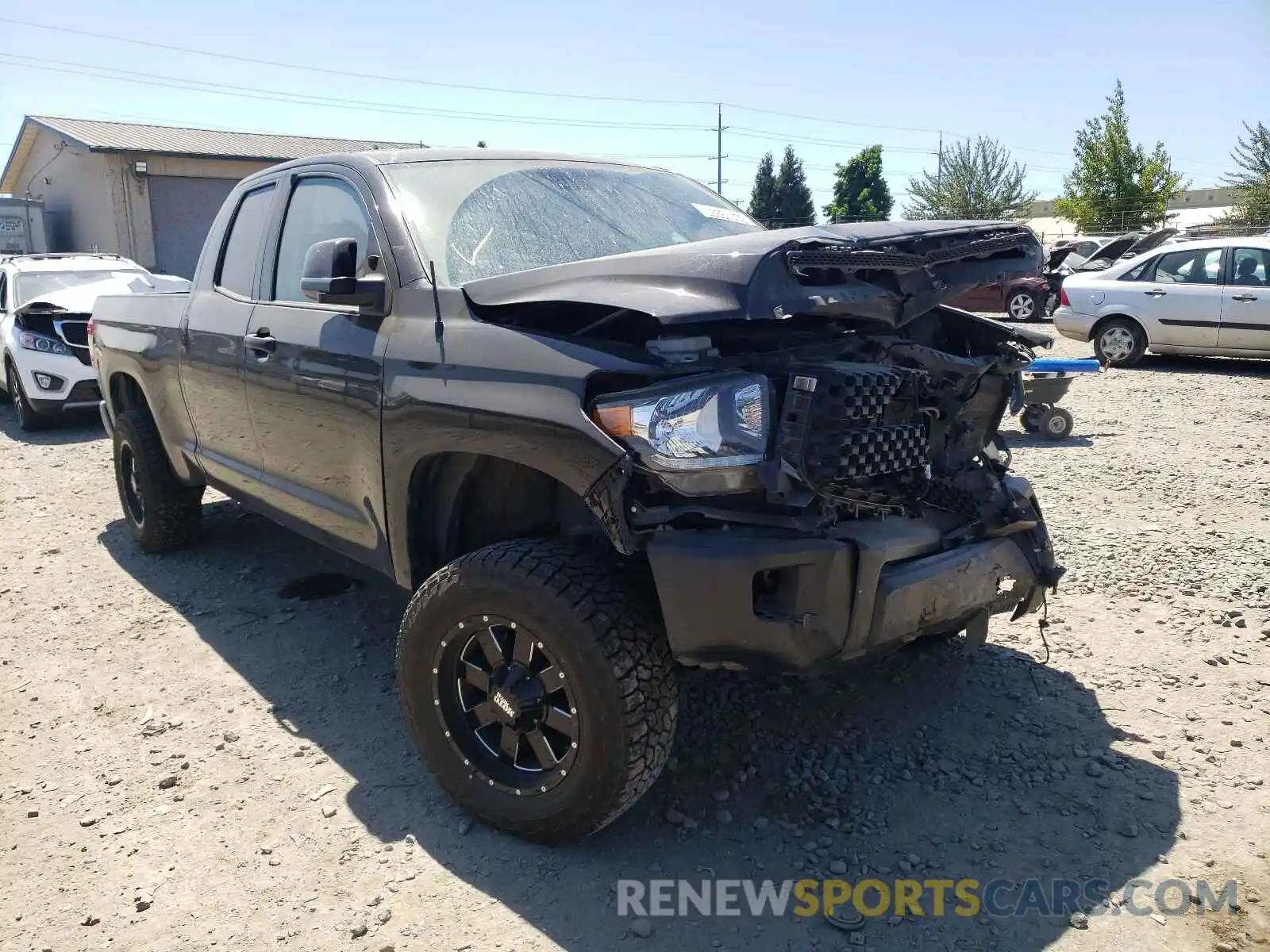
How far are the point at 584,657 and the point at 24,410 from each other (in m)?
9.22

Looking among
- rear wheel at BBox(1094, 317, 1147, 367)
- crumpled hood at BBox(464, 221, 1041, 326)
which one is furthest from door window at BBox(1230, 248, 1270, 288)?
crumpled hood at BBox(464, 221, 1041, 326)

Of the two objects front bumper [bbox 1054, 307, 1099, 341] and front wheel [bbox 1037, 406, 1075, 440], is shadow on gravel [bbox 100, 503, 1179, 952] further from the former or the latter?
front bumper [bbox 1054, 307, 1099, 341]

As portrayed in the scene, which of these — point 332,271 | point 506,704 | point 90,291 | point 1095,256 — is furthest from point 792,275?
point 1095,256

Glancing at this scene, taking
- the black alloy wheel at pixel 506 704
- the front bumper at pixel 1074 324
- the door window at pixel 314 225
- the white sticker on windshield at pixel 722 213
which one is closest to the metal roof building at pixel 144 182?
the front bumper at pixel 1074 324

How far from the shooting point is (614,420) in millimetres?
2494

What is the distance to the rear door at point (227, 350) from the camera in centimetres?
416

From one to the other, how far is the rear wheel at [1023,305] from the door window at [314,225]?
1669cm

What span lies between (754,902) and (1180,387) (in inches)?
387

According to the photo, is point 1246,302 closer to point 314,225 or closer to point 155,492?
point 314,225

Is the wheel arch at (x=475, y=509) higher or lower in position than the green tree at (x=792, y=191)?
lower

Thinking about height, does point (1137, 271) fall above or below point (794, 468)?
above

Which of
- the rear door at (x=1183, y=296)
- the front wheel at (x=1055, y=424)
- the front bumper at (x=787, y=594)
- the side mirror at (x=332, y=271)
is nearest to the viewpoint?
the front bumper at (x=787, y=594)

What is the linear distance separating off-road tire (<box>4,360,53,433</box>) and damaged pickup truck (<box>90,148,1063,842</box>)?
7160 mm

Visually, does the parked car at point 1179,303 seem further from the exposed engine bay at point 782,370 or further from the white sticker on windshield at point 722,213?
the exposed engine bay at point 782,370
